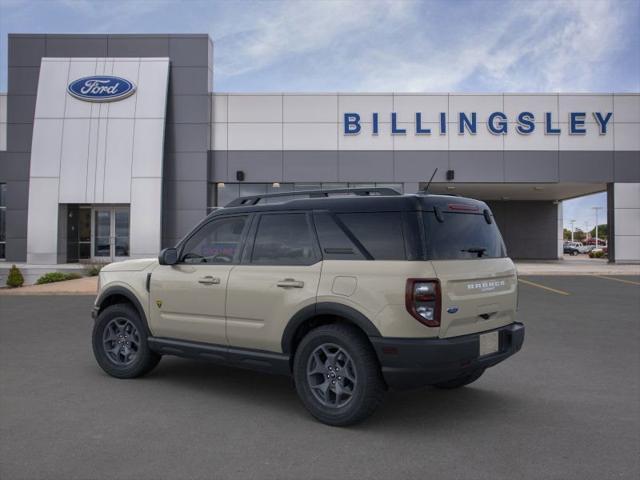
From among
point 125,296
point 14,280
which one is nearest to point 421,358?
point 125,296

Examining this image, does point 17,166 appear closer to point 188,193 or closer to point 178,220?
point 178,220

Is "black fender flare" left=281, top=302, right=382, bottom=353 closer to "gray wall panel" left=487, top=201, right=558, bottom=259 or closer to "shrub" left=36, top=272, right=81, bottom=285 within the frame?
"shrub" left=36, top=272, right=81, bottom=285

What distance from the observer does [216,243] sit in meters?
5.41

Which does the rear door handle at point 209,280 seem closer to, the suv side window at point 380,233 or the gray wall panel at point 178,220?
the suv side window at point 380,233

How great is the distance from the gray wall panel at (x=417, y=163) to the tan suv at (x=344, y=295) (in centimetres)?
2099

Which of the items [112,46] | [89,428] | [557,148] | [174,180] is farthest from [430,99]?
[89,428]

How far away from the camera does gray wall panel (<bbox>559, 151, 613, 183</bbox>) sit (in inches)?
1022

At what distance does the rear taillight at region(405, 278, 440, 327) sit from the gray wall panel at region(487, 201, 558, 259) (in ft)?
116

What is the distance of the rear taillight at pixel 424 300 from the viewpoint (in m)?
4.00

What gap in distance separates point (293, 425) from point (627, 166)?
2664cm

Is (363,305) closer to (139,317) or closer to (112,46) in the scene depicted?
(139,317)

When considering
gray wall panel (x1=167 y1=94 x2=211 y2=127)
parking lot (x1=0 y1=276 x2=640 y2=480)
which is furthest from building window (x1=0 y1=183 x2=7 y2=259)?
parking lot (x1=0 y1=276 x2=640 y2=480)

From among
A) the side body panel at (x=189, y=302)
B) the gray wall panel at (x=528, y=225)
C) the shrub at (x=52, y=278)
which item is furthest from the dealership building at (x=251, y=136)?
the side body panel at (x=189, y=302)

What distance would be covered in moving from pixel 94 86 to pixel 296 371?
24.4m
